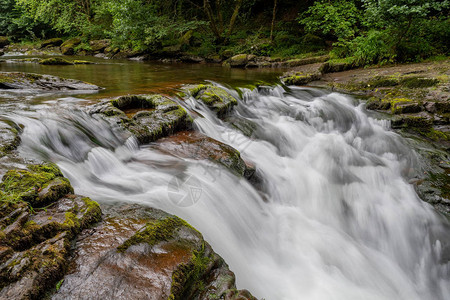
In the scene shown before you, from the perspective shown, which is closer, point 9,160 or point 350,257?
point 9,160

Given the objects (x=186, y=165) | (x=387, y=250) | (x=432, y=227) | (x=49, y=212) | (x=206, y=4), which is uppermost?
(x=206, y=4)

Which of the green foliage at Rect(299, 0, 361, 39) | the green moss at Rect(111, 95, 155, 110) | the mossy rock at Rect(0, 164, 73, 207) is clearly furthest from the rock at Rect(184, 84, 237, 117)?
the green foliage at Rect(299, 0, 361, 39)

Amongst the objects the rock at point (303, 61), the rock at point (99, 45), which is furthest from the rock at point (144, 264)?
the rock at point (99, 45)

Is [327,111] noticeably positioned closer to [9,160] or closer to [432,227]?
[432,227]

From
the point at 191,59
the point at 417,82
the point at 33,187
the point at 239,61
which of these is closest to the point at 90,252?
the point at 33,187

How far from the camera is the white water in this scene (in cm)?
291

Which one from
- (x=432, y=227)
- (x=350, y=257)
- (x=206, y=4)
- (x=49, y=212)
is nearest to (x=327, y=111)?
(x=432, y=227)

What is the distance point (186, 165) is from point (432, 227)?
11.8 feet

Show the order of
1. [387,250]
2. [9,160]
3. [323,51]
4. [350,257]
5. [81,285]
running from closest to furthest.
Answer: [81,285]
[9,160]
[350,257]
[387,250]
[323,51]

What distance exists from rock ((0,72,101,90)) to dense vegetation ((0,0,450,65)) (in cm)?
972

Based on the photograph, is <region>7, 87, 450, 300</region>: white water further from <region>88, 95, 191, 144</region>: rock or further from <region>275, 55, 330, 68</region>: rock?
<region>275, 55, 330, 68</region>: rock

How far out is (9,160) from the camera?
2473 mm

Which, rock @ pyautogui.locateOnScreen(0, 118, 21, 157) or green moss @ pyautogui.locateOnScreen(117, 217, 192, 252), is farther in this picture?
rock @ pyautogui.locateOnScreen(0, 118, 21, 157)

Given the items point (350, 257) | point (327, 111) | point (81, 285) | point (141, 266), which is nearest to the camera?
point (81, 285)
